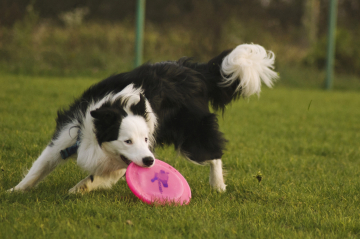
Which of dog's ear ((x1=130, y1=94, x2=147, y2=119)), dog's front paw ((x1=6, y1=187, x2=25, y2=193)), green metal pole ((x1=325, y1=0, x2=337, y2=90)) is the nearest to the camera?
dog's ear ((x1=130, y1=94, x2=147, y2=119))

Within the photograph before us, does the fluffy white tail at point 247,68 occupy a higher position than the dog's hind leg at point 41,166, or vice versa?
the fluffy white tail at point 247,68

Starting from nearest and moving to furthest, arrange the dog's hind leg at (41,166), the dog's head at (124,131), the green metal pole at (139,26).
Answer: the dog's head at (124,131), the dog's hind leg at (41,166), the green metal pole at (139,26)

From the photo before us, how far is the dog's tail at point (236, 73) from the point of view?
444 centimetres

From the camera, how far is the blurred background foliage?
13.2 meters

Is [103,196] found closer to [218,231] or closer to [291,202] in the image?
[218,231]

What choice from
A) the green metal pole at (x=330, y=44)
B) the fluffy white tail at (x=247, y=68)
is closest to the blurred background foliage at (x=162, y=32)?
the green metal pole at (x=330, y=44)

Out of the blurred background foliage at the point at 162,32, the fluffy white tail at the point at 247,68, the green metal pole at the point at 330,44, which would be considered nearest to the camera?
the fluffy white tail at the point at 247,68

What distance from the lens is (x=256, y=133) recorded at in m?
7.27

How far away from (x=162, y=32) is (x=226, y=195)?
12843 mm

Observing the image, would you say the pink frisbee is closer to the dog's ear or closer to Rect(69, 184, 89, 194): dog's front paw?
the dog's ear

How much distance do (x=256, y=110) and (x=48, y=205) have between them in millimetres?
7075

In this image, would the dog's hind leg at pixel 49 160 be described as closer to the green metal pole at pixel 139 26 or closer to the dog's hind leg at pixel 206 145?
the dog's hind leg at pixel 206 145

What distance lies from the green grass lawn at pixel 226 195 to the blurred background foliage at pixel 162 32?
5.94 meters

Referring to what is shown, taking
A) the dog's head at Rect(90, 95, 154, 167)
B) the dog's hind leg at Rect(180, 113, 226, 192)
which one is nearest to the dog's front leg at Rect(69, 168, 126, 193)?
the dog's head at Rect(90, 95, 154, 167)
